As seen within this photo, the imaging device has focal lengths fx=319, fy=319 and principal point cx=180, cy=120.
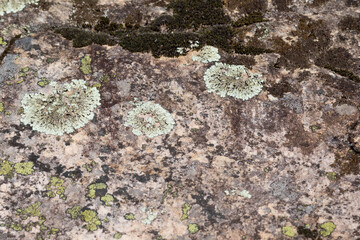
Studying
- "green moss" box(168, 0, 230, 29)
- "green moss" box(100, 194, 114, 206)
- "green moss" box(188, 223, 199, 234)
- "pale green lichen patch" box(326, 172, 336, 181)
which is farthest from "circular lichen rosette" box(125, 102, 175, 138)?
"pale green lichen patch" box(326, 172, 336, 181)

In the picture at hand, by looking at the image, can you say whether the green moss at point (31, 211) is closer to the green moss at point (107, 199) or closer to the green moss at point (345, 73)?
the green moss at point (107, 199)

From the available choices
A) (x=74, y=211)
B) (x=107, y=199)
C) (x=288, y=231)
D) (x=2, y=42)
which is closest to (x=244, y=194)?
(x=288, y=231)

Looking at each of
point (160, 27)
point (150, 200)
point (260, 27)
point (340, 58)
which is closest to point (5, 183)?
point (150, 200)

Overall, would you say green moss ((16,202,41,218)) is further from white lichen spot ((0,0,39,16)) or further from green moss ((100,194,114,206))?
white lichen spot ((0,0,39,16))

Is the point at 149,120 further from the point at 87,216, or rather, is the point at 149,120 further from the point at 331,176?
the point at 331,176

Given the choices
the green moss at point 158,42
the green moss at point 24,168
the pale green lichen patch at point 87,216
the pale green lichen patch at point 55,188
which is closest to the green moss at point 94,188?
the pale green lichen patch at point 87,216
